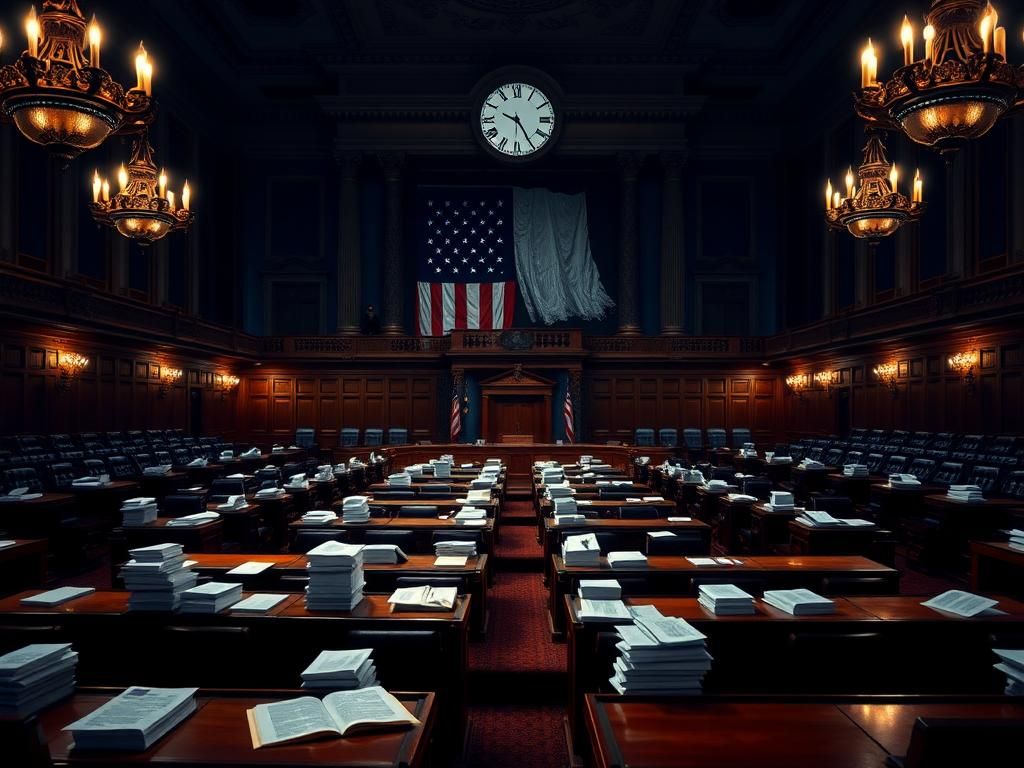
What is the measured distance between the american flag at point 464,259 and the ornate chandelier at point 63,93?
51.4 feet

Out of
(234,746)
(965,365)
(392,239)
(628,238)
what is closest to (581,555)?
(234,746)

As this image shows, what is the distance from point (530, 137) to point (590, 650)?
2077 centimetres

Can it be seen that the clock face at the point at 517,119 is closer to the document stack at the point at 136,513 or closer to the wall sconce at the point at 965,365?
the wall sconce at the point at 965,365

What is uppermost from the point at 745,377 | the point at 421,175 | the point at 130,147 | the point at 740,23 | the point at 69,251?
the point at 740,23

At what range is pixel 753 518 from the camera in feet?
26.3

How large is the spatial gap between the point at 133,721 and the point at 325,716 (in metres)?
0.59

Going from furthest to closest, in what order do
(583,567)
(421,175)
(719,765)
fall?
(421,175) < (583,567) < (719,765)

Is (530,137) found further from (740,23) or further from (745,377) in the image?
(745,377)

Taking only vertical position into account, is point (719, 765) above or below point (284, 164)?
below

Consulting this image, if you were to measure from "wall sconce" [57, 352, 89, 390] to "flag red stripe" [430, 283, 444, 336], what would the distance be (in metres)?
10.4

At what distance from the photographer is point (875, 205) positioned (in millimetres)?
9578

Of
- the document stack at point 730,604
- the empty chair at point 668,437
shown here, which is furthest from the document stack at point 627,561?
the empty chair at point 668,437

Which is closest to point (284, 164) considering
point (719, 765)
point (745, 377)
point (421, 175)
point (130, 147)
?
point (421, 175)

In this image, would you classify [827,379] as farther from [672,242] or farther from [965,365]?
[672,242]
